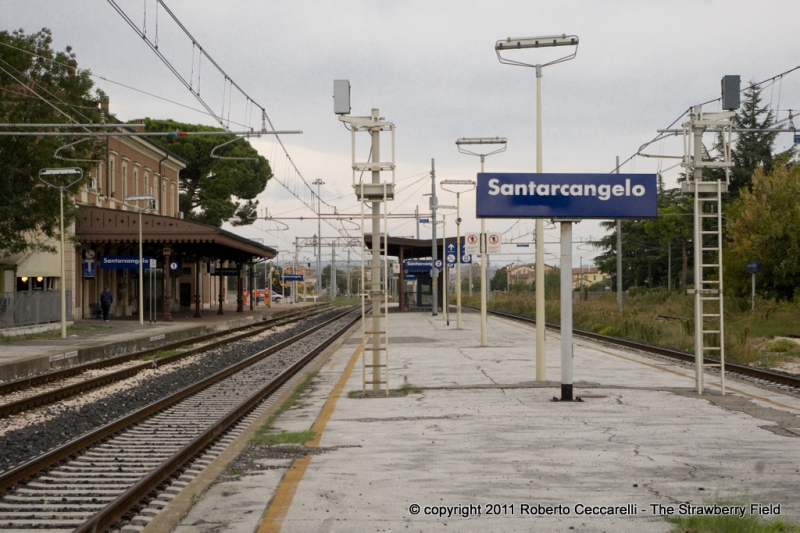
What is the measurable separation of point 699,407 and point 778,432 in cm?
203

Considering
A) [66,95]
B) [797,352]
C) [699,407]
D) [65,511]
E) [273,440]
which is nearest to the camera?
[65,511]

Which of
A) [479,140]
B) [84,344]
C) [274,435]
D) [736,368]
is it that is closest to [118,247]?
[84,344]

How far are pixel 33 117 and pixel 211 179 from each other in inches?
1596

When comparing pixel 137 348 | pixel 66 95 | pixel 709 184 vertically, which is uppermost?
pixel 66 95

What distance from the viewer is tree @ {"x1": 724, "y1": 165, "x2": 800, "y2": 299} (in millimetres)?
36156

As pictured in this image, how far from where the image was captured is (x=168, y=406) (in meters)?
12.7

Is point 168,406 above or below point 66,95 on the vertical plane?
below

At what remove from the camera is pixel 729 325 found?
30297 mm

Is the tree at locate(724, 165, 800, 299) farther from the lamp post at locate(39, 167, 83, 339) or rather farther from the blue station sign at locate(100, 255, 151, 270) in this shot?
the lamp post at locate(39, 167, 83, 339)

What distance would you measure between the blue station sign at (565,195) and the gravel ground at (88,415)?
5.91 metres

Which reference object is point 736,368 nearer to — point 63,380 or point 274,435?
point 274,435

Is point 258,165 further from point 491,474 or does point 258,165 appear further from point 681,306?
point 491,474

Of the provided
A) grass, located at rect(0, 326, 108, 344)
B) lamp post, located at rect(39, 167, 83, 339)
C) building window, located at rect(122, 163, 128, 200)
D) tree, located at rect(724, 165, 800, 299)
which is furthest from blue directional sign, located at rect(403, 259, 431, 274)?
lamp post, located at rect(39, 167, 83, 339)

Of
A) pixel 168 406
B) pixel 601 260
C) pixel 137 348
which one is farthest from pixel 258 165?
pixel 168 406
